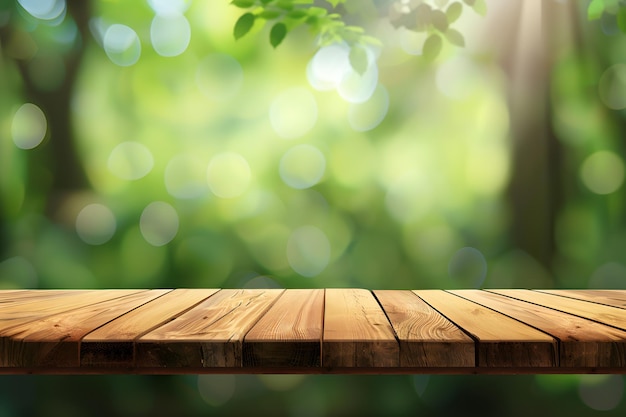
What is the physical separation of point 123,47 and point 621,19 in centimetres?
148

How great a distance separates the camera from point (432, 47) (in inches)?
62.4

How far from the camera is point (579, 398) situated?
1574 millimetres

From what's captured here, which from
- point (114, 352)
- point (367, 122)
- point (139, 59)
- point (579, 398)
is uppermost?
point (139, 59)

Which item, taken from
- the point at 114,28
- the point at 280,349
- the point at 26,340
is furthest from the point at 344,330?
the point at 114,28

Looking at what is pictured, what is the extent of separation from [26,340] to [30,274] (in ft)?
3.10

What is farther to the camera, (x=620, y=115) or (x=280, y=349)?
(x=620, y=115)

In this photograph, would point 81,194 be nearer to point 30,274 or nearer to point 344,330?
point 30,274

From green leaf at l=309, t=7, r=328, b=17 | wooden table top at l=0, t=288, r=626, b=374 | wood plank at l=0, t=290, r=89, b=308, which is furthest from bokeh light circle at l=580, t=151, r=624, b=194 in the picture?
wood plank at l=0, t=290, r=89, b=308

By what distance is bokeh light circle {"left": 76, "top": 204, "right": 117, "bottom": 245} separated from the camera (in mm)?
1585

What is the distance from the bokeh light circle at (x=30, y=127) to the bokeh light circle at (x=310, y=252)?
0.81 m

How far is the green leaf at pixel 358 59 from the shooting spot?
1574mm

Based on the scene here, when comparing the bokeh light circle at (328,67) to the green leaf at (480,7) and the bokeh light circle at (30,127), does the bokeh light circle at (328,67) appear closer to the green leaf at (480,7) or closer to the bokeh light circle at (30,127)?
the green leaf at (480,7)

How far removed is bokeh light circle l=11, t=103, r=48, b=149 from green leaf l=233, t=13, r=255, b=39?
628 millimetres

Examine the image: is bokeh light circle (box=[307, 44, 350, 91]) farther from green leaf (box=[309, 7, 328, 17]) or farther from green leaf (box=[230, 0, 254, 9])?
green leaf (box=[230, 0, 254, 9])
